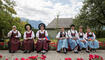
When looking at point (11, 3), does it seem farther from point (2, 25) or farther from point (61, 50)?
point (61, 50)

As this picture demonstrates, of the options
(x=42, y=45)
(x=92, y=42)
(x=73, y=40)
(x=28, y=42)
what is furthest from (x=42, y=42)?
(x=92, y=42)

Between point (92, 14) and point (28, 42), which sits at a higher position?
point (92, 14)

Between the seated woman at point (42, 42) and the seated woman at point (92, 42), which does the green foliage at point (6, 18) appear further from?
the seated woman at point (92, 42)

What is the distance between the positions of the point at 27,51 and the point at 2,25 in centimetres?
246

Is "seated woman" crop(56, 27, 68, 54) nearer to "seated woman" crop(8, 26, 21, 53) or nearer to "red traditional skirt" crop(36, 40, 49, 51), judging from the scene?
"red traditional skirt" crop(36, 40, 49, 51)

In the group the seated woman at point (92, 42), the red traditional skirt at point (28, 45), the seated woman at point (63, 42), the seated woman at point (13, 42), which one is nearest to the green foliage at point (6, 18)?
the seated woman at point (13, 42)

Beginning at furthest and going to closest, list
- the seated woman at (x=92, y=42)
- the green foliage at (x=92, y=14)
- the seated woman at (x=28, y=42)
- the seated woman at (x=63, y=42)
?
the green foliage at (x=92, y=14) < the seated woman at (x=92, y=42) < the seated woman at (x=28, y=42) < the seated woman at (x=63, y=42)

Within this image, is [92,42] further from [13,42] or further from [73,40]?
[13,42]

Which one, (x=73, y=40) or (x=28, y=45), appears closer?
(x=28, y=45)

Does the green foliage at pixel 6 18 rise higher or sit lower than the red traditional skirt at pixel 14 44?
higher

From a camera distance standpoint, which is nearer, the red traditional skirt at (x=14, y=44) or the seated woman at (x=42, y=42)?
the seated woman at (x=42, y=42)

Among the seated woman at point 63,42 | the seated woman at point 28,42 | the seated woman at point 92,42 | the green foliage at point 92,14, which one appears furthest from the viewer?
the green foliage at point 92,14

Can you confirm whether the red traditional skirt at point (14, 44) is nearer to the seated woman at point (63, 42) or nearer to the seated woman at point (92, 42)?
the seated woman at point (63, 42)

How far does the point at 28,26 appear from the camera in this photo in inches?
205
